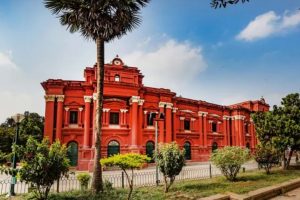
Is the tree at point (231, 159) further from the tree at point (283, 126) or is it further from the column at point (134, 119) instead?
the column at point (134, 119)

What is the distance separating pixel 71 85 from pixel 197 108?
17.7m

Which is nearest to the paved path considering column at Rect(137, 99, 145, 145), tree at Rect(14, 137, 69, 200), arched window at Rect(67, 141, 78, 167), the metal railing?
the metal railing

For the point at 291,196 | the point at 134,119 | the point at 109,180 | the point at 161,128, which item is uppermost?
the point at 134,119

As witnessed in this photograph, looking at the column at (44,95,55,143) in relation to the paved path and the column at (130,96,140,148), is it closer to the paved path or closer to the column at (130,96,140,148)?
the column at (130,96,140,148)

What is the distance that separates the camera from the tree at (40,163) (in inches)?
368

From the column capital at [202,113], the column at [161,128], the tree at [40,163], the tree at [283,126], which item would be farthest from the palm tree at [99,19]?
the column capital at [202,113]

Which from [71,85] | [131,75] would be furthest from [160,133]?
[71,85]

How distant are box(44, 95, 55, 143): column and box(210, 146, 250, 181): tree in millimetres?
16856

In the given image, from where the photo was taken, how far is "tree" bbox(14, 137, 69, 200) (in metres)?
9.35

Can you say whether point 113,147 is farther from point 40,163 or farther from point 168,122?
point 40,163

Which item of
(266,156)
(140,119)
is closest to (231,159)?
(266,156)

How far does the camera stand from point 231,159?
48.5 ft

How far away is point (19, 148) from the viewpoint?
30.6 feet

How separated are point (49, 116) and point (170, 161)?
56.6 feet
